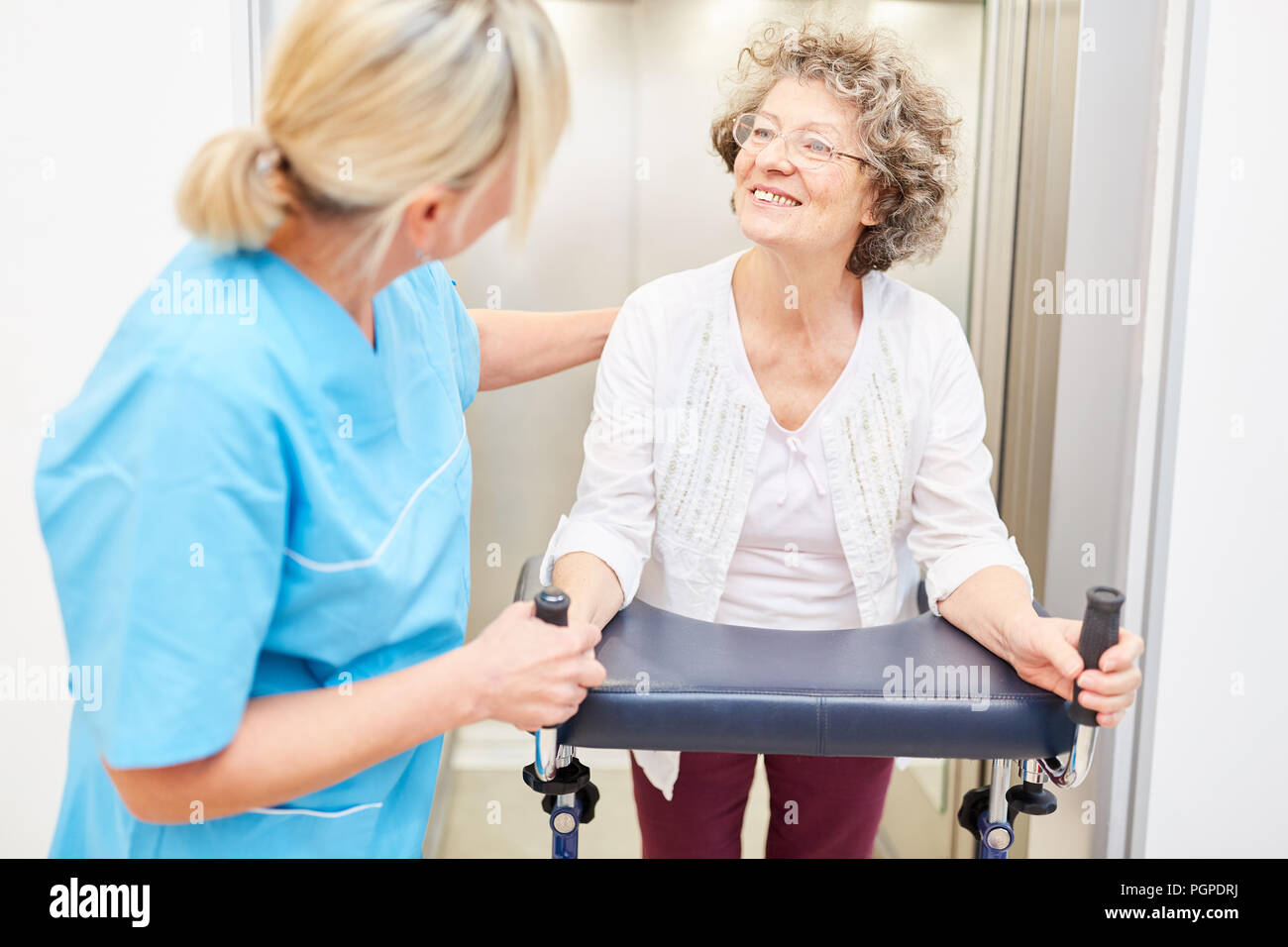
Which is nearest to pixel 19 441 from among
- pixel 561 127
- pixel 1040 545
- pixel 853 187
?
pixel 561 127

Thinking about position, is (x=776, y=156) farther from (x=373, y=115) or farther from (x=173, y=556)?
(x=173, y=556)

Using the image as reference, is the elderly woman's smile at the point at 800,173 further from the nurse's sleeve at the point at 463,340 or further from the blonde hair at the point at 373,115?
the blonde hair at the point at 373,115

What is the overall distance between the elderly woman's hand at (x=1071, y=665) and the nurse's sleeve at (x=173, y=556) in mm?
789

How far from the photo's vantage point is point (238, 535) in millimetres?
812

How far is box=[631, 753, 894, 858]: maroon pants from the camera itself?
1.55 metres

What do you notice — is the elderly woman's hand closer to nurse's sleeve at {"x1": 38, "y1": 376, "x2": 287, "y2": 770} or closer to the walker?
the walker

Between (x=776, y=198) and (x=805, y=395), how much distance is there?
273mm

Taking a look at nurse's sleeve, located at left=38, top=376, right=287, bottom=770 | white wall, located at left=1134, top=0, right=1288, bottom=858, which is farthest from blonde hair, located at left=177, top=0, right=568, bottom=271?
white wall, located at left=1134, top=0, right=1288, bottom=858

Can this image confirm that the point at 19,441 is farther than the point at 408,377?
Yes

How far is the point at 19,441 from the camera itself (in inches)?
58.7

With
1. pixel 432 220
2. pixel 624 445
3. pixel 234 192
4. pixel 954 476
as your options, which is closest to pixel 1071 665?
pixel 954 476

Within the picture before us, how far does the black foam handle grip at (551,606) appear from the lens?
985 millimetres

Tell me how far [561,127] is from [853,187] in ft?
1.77

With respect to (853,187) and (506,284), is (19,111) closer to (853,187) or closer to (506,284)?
(506,284)
